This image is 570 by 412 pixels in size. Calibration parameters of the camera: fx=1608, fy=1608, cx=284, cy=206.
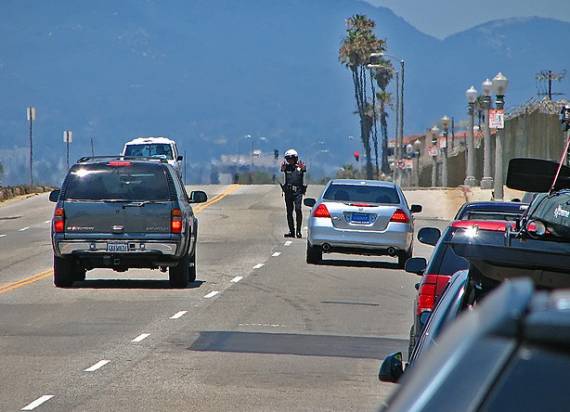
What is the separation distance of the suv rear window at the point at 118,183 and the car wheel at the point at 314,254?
647 centimetres

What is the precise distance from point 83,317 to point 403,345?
4.32 meters

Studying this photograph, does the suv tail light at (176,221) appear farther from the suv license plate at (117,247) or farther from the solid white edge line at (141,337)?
the solid white edge line at (141,337)

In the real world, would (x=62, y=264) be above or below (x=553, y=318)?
below

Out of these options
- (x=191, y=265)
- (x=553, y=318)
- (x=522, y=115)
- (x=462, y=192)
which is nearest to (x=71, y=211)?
(x=191, y=265)

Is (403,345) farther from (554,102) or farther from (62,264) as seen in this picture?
(554,102)

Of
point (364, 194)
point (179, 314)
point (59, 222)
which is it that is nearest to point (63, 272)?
point (59, 222)

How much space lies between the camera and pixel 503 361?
3061mm

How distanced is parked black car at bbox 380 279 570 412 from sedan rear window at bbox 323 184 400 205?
998 inches

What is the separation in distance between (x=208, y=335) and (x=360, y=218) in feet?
37.8

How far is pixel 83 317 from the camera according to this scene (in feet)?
61.9

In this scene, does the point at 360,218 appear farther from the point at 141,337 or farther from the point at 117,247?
the point at 141,337

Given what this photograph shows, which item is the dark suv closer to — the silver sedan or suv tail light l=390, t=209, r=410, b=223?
the silver sedan

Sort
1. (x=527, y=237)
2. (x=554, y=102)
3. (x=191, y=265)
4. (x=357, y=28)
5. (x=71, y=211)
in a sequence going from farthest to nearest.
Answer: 1. (x=357, y=28)
2. (x=554, y=102)
3. (x=191, y=265)
4. (x=71, y=211)
5. (x=527, y=237)

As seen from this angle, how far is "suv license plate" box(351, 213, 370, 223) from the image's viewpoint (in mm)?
28297
